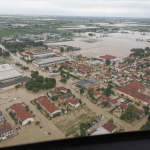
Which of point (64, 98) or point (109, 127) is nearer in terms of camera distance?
point (109, 127)

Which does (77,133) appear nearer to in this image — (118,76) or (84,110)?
(84,110)

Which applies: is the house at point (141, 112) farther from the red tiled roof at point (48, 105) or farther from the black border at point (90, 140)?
the black border at point (90, 140)

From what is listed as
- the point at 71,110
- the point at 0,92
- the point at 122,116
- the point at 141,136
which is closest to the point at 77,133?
the point at 71,110

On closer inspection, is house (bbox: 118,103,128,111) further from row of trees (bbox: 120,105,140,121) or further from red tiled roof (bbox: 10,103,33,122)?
red tiled roof (bbox: 10,103,33,122)

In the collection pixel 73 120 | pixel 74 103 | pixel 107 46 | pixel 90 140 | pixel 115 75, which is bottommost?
pixel 73 120

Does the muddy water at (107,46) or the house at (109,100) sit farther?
the muddy water at (107,46)

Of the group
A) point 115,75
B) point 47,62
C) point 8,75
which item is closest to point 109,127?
point 115,75

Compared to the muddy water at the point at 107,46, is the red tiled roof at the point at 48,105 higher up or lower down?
lower down

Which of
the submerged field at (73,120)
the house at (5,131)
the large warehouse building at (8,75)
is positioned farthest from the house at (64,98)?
the large warehouse building at (8,75)

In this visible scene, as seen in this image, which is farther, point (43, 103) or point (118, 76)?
point (118, 76)

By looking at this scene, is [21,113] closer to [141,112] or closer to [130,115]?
[130,115]

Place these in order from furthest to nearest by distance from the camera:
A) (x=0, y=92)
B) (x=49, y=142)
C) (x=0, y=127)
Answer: (x=0, y=92) < (x=0, y=127) < (x=49, y=142)
